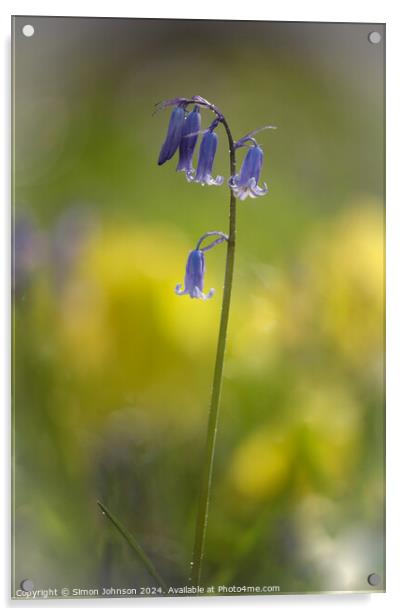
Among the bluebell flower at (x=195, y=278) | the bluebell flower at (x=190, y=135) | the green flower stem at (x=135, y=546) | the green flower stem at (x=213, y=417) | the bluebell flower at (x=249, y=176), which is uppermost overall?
the bluebell flower at (x=190, y=135)

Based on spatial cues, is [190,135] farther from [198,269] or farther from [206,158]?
[198,269]

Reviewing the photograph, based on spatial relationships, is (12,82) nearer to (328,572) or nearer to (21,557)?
(21,557)

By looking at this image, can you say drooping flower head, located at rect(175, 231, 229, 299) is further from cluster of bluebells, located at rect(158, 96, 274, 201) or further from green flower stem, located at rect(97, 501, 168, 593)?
green flower stem, located at rect(97, 501, 168, 593)

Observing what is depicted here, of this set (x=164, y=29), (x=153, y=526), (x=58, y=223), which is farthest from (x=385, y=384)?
(x=164, y=29)

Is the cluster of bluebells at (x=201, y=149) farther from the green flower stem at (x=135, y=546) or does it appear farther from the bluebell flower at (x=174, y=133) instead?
the green flower stem at (x=135, y=546)

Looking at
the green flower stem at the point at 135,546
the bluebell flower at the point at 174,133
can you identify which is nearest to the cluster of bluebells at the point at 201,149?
the bluebell flower at the point at 174,133

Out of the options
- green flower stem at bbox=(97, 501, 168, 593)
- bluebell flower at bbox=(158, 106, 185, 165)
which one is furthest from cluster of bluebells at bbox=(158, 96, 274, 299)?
green flower stem at bbox=(97, 501, 168, 593)

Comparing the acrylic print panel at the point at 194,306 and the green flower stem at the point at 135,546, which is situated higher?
the acrylic print panel at the point at 194,306

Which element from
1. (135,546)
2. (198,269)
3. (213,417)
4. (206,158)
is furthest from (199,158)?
(135,546)
